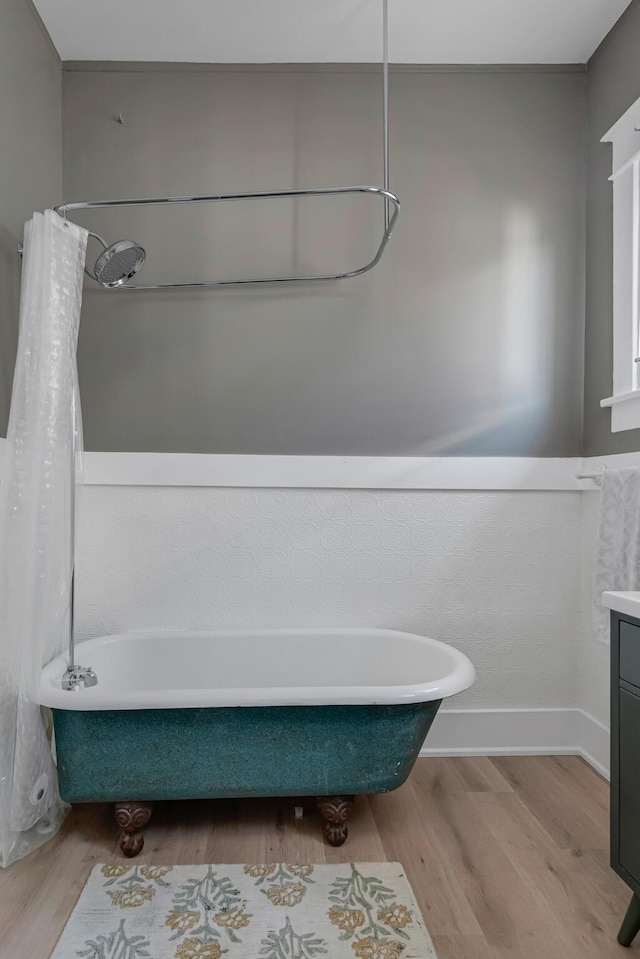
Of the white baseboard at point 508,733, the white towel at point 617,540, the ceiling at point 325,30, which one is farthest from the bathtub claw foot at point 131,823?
the ceiling at point 325,30

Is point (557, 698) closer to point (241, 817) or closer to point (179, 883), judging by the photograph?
point (241, 817)

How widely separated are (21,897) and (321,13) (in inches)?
110

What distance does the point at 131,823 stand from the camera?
189 centimetres

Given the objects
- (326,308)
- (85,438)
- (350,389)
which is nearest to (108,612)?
(85,438)

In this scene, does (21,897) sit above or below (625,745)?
below

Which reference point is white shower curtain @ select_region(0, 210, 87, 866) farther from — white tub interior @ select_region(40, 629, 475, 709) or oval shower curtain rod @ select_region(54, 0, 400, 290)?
white tub interior @ select_region(40, 629, 475, 709)

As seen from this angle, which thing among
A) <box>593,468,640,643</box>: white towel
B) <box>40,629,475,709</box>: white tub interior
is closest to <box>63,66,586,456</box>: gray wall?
<box>593,468,640,643</box>: white towel

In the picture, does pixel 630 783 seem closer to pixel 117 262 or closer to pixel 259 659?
pixel 259 659

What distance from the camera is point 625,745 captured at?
1.47 m

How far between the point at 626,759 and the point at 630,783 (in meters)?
0.05

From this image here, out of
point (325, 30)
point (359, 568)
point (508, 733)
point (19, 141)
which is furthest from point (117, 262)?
point (508, 733)

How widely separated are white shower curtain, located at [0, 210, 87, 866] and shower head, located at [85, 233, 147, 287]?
10 cm

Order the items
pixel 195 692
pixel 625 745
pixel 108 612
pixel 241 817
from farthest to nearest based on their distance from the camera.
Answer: pixel 108 612 < pixel 241 817 < pixel 195 692 < pixel 625 745

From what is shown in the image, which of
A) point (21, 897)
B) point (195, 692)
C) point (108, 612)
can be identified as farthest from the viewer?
point (108, 612)
